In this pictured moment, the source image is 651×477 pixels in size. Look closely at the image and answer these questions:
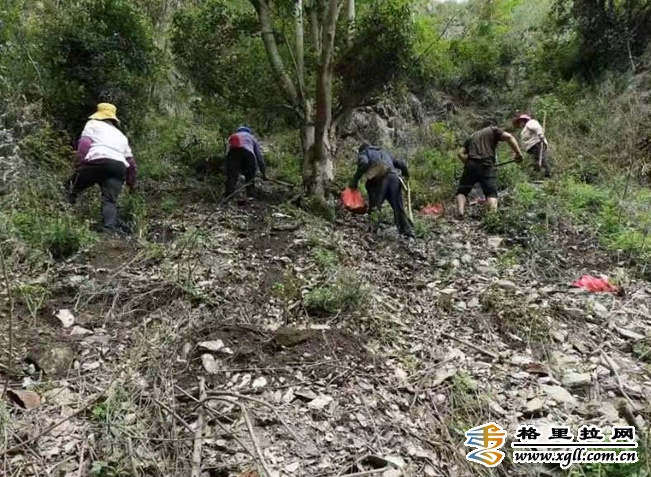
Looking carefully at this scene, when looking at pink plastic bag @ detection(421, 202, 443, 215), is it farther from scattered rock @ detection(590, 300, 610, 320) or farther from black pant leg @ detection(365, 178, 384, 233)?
scattered rock @ detection(590, 300, 610, 320)

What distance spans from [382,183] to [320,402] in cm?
385

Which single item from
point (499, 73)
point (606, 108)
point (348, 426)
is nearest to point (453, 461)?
point (348, 426)

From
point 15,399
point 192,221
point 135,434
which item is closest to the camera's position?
point 135,434

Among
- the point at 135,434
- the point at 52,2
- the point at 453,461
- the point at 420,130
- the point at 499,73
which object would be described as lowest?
the point at 453,461

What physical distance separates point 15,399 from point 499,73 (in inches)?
535

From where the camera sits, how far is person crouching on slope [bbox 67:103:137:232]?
17.9 feet

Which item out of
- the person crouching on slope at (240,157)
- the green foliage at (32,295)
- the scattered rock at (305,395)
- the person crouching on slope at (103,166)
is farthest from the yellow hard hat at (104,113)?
the scattered rock at (305,395)

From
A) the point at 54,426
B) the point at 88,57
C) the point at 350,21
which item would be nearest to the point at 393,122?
the point at 350,21

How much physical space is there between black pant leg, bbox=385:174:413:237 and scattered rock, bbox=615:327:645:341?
272cm

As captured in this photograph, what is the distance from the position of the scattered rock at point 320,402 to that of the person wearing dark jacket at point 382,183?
3479 millimetres

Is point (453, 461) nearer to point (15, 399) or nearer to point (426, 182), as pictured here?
point (15, 399)

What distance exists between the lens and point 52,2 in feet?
28.0

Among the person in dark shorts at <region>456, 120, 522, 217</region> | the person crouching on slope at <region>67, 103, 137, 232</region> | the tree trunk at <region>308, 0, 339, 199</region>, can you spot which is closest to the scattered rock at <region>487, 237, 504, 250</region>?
the person in dark shorts at <region>456, 120, 522, 217</region>

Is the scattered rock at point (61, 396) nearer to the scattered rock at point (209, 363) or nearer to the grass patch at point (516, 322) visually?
the scattered rock at point (209, 363)
